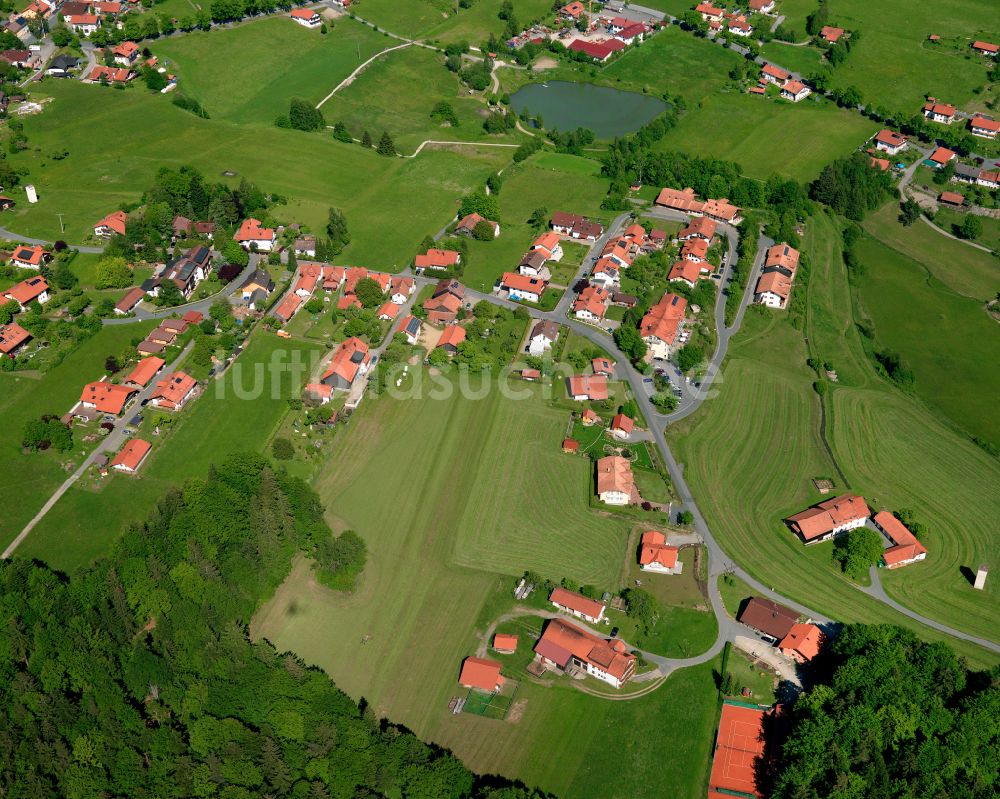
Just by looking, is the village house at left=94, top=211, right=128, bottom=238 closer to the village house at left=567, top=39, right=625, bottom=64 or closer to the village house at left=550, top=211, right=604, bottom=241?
the village house at left=550, top=211, right=604, bottom=241

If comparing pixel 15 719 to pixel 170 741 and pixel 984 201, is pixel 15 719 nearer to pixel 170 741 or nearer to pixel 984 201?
pixel 170 741

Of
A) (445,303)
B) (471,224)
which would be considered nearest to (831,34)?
(471,224)

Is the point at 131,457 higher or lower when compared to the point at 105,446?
higher

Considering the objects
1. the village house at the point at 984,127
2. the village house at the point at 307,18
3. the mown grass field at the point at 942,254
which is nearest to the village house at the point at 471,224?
the mown grass field at the point at 942,254

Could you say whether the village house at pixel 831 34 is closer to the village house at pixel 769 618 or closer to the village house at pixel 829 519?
the village house at pixel 829 519

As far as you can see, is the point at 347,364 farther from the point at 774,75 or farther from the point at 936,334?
the point at 774,75

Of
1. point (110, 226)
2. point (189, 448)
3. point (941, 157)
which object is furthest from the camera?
point (941, 157)

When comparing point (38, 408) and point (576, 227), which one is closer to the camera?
point (38, 408)
